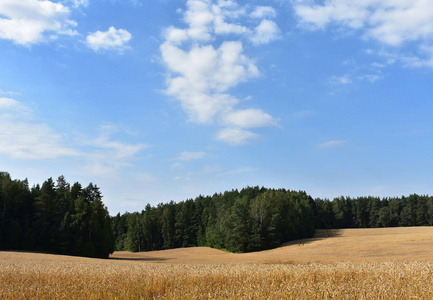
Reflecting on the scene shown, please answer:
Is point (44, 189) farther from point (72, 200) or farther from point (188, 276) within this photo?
point (188, 276)

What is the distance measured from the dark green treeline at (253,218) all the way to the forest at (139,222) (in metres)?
0.21

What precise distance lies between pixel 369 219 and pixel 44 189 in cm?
11754

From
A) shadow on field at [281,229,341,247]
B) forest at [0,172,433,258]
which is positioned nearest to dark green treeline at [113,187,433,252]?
forest at [0,172,433,258]

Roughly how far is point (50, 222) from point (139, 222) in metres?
48.3

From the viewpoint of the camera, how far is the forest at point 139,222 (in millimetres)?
54625

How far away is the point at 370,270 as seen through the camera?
11.1 m

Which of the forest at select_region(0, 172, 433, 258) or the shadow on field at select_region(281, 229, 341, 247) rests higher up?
the forest at select_region(0, 172, 433, 258)

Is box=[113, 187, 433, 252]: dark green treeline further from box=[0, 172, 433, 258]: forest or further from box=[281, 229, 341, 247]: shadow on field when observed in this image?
box=[281, 229, 341, 247]: shadow on field

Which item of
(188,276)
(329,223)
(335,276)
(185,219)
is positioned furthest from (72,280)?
(329,223)

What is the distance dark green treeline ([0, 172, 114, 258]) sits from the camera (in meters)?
54.1

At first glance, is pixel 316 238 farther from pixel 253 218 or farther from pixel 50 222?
pixel 50 222

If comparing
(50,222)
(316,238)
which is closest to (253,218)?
(316,238)

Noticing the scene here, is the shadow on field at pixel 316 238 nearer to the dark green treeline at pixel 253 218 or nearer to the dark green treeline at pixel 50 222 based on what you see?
the dark green treeline at pixel 253 218

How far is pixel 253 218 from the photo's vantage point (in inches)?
2726
